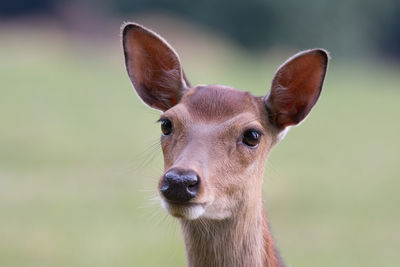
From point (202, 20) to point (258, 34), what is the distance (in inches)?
108

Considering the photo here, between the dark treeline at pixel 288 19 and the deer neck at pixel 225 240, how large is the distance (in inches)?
1424

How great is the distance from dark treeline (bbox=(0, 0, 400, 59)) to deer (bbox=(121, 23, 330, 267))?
35.6 m

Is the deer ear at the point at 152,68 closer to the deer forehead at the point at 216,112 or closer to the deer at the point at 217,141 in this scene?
the deer at the point at 217,141

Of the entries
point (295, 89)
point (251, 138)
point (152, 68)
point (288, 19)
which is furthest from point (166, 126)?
point (288, 19)

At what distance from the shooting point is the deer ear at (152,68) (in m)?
6.14

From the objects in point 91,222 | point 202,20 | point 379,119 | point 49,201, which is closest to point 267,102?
point 91,222

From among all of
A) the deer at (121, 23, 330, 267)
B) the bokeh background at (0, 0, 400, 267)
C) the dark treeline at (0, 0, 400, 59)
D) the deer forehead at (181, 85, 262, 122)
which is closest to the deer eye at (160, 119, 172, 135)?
the deer at (121, 23, 330, 267)

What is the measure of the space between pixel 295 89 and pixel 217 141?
0.85 metres

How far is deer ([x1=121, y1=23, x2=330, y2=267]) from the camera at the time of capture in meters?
5.17

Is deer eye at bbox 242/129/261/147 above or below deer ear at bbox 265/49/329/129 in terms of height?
below

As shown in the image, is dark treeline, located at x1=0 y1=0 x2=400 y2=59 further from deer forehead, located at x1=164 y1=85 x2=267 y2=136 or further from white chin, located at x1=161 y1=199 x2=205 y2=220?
white chin, located at x1=161 y1=199 x2=205 y2=220

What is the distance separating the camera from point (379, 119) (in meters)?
22.7

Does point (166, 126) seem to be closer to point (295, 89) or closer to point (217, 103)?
point (217, 103)

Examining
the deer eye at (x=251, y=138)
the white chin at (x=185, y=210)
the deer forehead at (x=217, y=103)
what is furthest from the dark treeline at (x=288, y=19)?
the white chin at (x=185, y=210)
